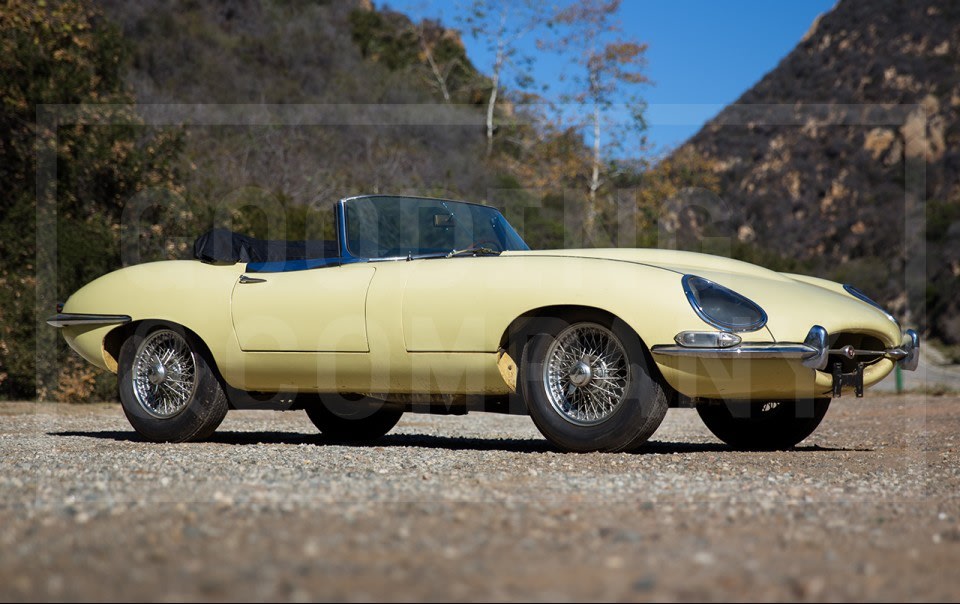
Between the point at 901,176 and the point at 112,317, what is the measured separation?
46.0 metres

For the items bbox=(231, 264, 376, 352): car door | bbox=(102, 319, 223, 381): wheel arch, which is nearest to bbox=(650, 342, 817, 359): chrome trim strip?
bbox=(231, 264, 376, 352): car door

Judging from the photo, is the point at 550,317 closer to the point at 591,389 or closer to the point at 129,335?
the point at 591,389

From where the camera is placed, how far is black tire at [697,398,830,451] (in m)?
6.79

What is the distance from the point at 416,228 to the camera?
6875 millimetres

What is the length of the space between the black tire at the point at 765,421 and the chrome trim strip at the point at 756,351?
1180 millimetres

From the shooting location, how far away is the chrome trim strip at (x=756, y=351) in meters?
5.43

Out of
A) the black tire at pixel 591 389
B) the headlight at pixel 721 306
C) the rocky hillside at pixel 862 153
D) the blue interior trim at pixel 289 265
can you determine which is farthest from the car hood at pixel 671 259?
the rocky hillside at pixel 862 153

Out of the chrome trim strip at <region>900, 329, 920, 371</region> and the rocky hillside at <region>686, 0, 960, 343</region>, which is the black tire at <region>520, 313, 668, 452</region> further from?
the rocky hillside at <region>686, 0, 960, 343</region>

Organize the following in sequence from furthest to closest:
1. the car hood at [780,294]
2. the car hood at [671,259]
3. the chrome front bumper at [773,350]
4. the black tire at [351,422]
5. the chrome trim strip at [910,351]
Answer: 1. the black tire at [351,422]
2. the chrome trim strip at [910,351]
3. the car hood at [671,259]
4. the car hood at [780,294]
5. the chrome front bumper at [773,350]

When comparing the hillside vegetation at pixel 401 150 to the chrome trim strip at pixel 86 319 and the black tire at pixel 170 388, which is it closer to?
the chrome trim strip at pixel 86 319

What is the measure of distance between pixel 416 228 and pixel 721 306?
207 centimetres

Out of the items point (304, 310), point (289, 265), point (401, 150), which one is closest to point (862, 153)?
point (401, 150)

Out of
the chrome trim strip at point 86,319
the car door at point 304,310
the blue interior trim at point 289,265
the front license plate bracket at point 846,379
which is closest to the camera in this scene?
the front license plate bracket at point 846,379

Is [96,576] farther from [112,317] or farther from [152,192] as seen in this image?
[152,192]
